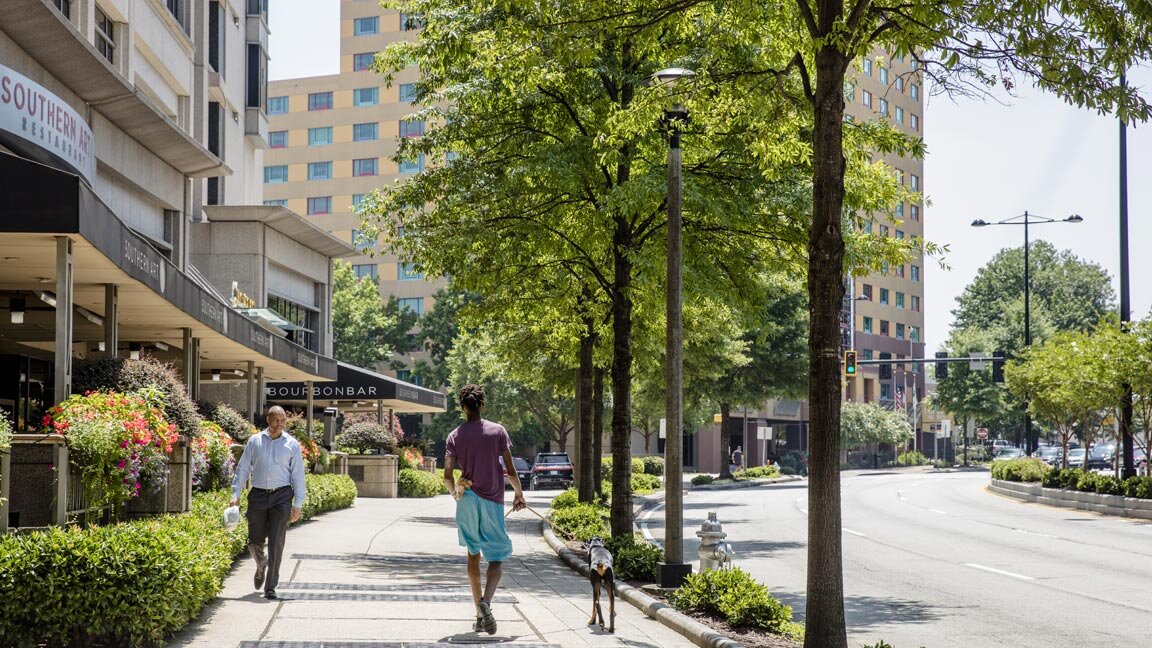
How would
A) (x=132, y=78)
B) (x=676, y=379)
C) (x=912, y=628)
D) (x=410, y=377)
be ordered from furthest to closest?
(x=410, y=377) → (x=132, y=78) → (x=676, y=379) → (x=912, y=628)

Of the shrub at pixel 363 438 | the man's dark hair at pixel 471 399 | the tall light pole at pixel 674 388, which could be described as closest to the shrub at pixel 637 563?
the tall light pole at pixel 674 388

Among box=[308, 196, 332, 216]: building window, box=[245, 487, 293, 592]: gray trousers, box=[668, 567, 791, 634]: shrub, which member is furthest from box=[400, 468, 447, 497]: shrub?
box=[308, 196, 332, 216]: building window

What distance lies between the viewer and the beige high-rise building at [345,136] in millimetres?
95625

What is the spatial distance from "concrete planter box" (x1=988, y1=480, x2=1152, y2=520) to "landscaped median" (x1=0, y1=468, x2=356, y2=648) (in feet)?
86.5

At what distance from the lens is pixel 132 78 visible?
27984 millimetres

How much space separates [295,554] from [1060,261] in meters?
107

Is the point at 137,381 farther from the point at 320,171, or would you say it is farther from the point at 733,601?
A: the point at 320,171

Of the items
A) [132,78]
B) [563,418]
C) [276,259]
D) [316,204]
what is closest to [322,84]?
[316,204]

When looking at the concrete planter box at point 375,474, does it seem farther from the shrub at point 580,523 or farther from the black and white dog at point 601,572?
the black and white dog at point 601,572

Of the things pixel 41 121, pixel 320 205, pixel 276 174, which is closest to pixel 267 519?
pixel 41 121

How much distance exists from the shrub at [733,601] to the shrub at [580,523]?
24.3 feet

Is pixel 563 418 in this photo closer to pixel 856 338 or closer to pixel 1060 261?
pixel 856 338

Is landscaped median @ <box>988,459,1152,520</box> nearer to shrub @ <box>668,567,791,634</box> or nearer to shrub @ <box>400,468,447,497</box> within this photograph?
shrub @ <box>400,468,447,497</box>

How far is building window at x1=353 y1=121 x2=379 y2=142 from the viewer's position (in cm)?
9650
